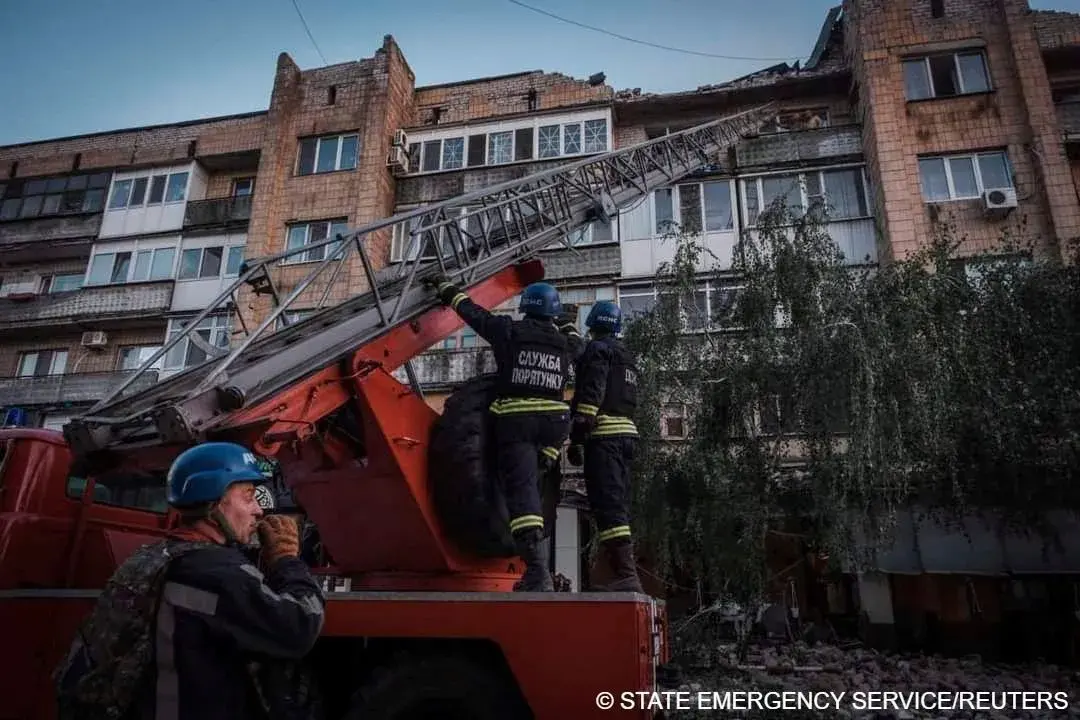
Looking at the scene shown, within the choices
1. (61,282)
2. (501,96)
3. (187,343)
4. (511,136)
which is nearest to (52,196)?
(61,282)

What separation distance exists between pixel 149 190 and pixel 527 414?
868 inches

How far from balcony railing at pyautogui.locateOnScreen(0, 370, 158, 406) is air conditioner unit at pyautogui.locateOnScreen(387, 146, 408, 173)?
993 cm

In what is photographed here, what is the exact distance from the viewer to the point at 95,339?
21094 millimetres

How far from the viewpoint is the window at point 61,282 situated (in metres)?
23.0

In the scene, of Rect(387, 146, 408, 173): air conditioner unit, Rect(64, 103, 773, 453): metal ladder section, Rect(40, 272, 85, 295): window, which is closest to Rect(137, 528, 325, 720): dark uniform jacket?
Rect(64, 103, 773, 453): metal ladder section

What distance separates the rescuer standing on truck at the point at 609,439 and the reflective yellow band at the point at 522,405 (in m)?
0.60

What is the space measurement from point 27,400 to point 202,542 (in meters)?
23.1

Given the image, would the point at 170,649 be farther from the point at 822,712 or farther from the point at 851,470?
the point at 851,470

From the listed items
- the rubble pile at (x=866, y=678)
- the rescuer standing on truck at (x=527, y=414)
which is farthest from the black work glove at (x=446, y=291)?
the rubble pile at (x=866, y=678)

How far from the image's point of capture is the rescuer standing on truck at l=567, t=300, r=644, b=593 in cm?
475

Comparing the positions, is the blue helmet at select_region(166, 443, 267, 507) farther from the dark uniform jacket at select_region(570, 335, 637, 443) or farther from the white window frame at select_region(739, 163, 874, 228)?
the white window frame at select_region(739, 163, 874, 228)

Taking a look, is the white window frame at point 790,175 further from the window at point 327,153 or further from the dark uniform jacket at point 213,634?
the dark uniform jacket at point 213,634

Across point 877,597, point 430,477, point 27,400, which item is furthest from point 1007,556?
point 27,400

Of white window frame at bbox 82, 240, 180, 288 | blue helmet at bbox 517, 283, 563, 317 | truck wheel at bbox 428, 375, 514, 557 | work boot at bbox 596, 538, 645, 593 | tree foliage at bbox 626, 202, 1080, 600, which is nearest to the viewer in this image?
truck wheel at bbox 428, 375, 514, 557
